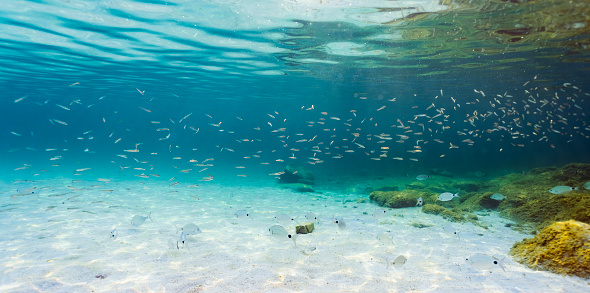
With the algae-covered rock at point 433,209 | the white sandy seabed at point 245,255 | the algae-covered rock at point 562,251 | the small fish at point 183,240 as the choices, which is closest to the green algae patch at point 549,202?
the white sandy seabed at point 245,255

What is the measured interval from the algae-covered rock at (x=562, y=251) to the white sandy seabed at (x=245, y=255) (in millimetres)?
255

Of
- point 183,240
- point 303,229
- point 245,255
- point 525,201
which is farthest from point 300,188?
point 183,240

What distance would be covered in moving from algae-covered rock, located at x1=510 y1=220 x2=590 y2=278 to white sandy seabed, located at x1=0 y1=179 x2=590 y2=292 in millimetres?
255

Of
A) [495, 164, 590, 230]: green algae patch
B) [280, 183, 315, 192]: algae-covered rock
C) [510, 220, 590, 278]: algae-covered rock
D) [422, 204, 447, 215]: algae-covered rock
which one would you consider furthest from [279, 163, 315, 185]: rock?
[510, 220, 590, 278]: algae-covered rock

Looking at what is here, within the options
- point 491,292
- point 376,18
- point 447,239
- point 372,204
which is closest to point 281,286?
point 491,292

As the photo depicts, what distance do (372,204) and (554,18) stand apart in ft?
37.3

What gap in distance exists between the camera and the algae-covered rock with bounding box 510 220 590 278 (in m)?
5.40

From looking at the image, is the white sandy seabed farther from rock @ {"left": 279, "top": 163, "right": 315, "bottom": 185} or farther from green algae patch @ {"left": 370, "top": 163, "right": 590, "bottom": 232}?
rock @ {"left": 279, "top": 163, "right": 315, "bottom": 185}

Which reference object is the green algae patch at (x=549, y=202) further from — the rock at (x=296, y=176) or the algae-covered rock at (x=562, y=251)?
the rock at (x=296, y=176)

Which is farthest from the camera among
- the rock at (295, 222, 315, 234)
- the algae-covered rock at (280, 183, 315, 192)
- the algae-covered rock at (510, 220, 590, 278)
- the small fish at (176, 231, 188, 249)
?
the algae-covered rock at (280, 183, 315, 192)

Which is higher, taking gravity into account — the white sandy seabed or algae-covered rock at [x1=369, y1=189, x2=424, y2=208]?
the white sandy seabed

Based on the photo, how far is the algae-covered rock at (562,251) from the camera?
17.7 feet

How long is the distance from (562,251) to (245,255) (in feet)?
21.9

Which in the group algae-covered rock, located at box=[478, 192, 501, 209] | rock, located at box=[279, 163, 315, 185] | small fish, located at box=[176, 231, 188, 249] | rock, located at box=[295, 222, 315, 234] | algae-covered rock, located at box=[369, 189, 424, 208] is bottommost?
rock, located at box=[279, 163, 315, 185]
